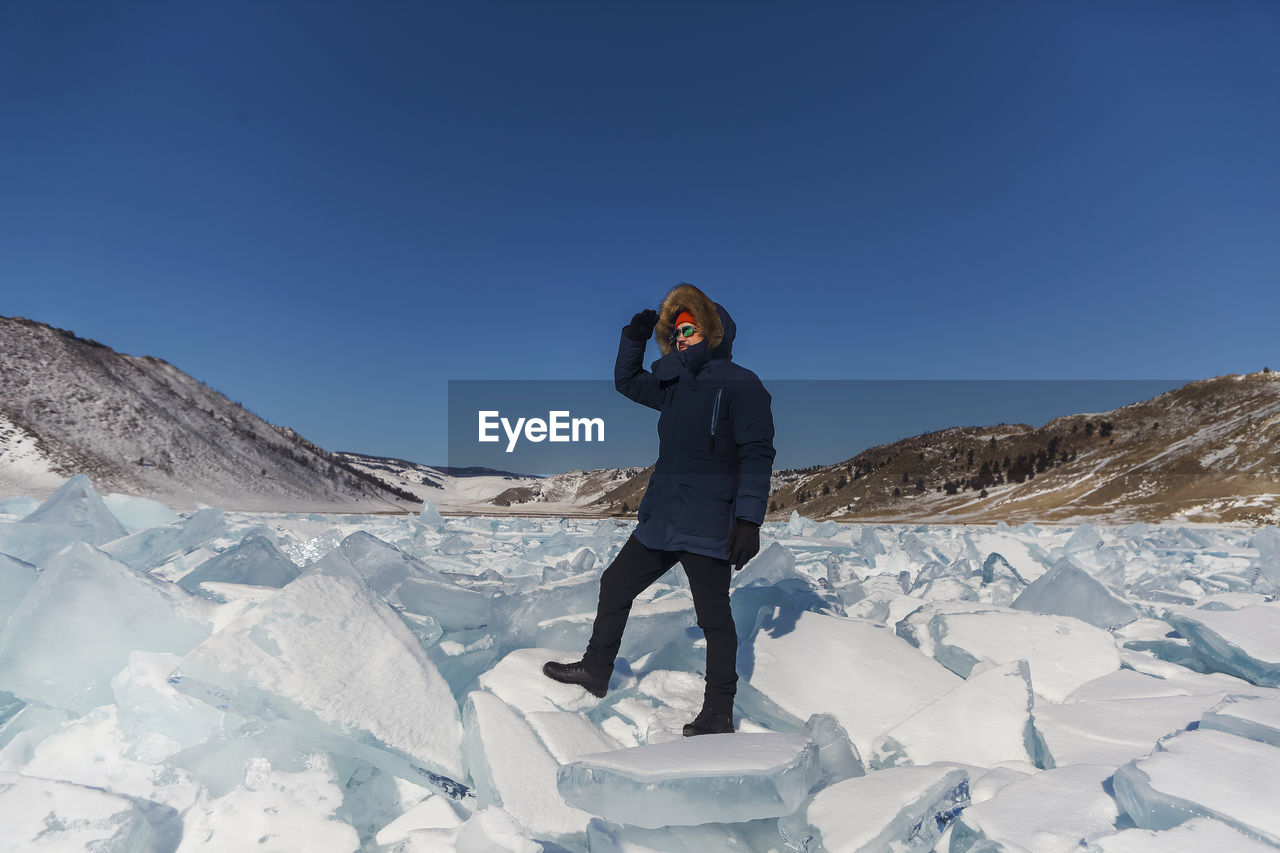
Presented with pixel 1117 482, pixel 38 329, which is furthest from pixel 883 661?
pixel 38 329

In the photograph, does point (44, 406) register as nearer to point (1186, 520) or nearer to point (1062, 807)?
point (1062, 807)

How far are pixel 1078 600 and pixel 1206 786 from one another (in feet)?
7.77

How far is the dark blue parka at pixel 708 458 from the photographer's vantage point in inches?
87.7

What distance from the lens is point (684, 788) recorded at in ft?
4.66

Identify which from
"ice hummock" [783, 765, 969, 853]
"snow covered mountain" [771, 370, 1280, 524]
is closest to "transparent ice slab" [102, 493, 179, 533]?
"ice hummock" [783, 765, 969, 853]

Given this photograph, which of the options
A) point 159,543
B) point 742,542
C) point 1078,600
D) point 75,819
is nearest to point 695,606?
point 742,542

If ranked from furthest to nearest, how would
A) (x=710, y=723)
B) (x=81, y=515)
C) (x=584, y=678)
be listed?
(x=81, y=515), (x=584, y=678), (x=710, y=723)

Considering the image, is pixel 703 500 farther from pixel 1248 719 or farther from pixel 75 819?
pixel 75 819

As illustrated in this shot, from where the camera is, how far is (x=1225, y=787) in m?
1.36

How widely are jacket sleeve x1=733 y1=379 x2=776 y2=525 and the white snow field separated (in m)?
0.66

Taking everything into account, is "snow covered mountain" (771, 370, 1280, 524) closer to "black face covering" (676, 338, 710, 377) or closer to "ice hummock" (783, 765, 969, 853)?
"black face covering" (676, 338, 710, 377)

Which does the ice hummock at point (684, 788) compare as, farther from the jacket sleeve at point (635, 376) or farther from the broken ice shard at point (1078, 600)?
the broken ice shard at point (1078, 600)

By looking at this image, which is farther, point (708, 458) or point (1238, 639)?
point (1238, 639)

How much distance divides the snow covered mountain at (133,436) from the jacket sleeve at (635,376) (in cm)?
2871
